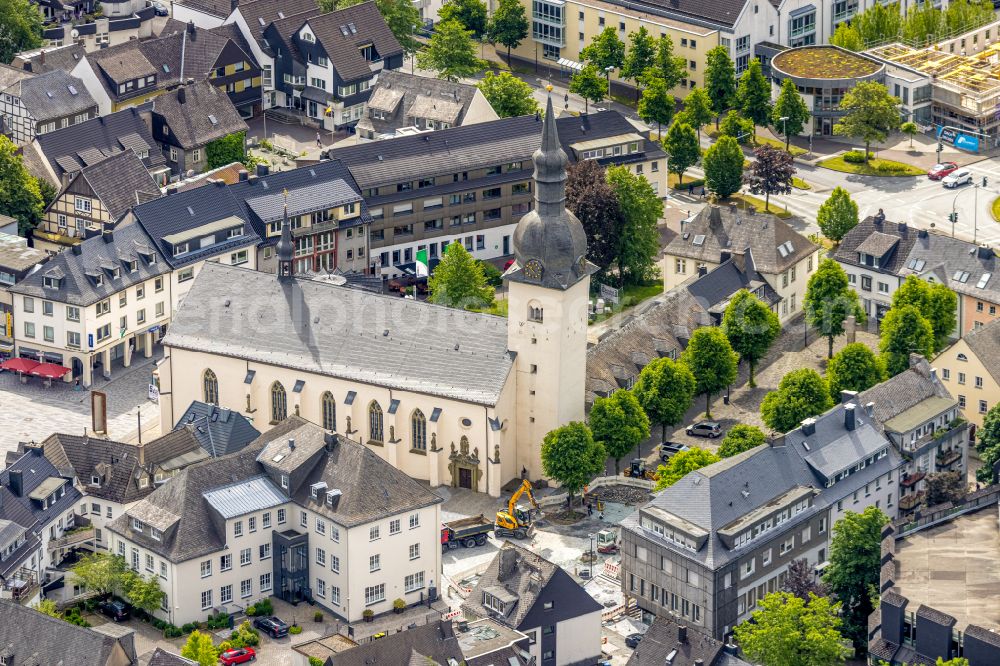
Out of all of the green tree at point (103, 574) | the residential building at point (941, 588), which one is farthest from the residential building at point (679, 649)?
the green tree at point (103, 574)

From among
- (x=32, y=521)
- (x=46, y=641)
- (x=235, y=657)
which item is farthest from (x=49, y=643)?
(x=32, y=521)

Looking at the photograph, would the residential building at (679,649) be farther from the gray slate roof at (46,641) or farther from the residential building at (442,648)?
the gray slate roof at (46,641)

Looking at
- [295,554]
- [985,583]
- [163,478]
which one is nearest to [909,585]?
[985,583]

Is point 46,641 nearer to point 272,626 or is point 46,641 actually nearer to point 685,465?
point 272,626

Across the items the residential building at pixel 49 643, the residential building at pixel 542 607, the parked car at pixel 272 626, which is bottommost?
the parked car at pixel 272 626

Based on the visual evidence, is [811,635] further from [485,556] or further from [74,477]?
[74,477]

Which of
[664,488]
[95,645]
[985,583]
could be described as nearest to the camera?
[95,645]
